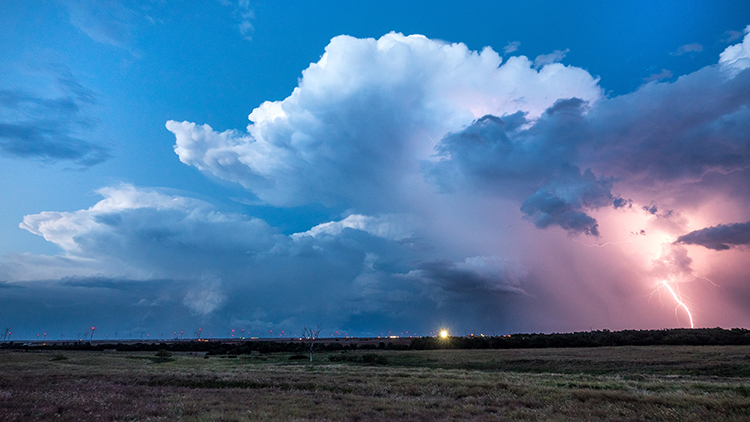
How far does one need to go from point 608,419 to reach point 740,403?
7.60 m

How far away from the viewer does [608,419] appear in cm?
1430

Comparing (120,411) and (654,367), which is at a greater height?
(120,411)

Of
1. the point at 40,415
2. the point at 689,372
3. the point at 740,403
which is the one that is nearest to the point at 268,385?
the point at 40,415

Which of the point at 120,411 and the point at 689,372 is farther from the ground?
the point at 120,411

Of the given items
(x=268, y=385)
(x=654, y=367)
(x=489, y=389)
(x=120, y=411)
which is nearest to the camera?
(x=120, y=411)

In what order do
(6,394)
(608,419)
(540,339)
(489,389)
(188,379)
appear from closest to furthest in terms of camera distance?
(608,419) < (6,394) < (489,389) < (188,379) < (540,339)

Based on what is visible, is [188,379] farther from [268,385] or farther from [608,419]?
[608,419]

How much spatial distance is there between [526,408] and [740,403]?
9463mm

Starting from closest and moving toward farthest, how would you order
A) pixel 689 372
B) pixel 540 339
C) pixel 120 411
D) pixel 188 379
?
pixel 120 411
pixel 188 379
pixel 689 372
pixel 540 339

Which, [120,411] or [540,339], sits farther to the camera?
[540,339]

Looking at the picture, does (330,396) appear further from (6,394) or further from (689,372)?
(689,372)

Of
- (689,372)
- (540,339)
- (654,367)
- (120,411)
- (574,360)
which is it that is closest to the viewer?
(120,411)

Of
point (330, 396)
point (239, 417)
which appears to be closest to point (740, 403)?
point (330, 396)

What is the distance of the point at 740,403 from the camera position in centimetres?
1636
